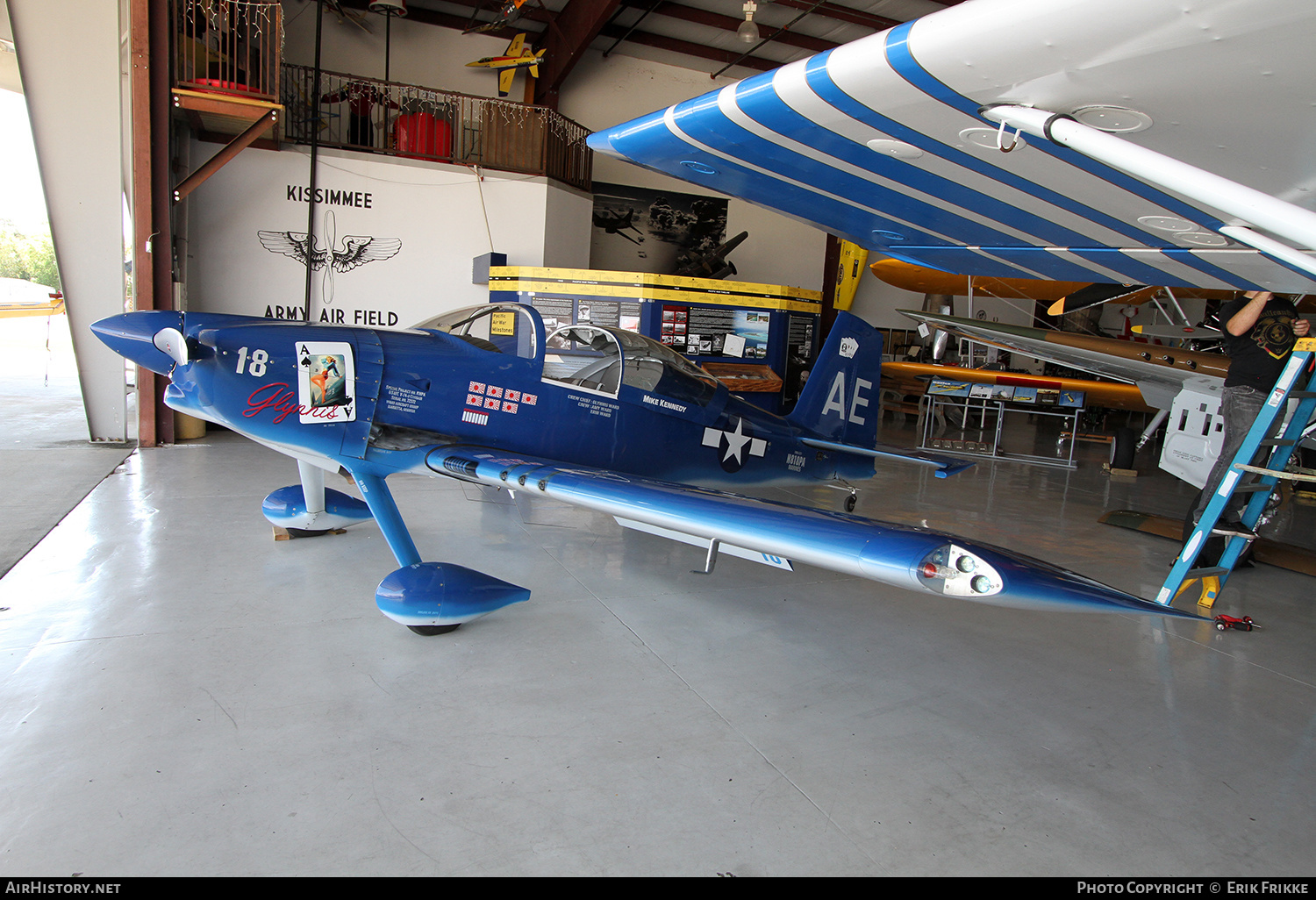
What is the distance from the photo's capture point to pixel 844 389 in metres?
5.88

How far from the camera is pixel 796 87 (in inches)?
86.7

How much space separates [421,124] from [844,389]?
7790 mm

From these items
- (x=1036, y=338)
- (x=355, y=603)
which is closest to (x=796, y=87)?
(x=355, y=603)

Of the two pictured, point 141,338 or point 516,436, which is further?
point 516,436

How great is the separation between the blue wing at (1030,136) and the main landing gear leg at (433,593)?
2.03 m

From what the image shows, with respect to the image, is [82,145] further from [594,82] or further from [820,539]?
[594,82]

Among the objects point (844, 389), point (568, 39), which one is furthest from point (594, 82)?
point (844, 389)

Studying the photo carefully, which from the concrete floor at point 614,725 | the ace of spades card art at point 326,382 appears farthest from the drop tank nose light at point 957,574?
the ace of spades card art at point 326,382

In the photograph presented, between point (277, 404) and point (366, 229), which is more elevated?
point (366, 229)

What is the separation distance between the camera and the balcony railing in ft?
33.0

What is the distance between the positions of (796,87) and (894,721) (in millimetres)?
2321

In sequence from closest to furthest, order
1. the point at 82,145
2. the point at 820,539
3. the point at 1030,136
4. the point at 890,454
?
the point at 1030,136
the point at 820,539
the point at 890,454
the point at 82,145

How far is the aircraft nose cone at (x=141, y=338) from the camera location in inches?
138

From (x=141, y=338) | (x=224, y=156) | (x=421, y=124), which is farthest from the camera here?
(x=421, y=124)
